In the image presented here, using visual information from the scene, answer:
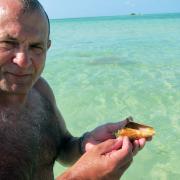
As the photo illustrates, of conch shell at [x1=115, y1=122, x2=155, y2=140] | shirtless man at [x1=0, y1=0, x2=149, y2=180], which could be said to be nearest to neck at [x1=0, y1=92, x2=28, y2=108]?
shirtless man at [x1=0, y1=0, x2=149, y2=180]

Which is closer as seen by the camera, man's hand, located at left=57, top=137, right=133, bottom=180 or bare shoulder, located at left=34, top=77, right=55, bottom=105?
man's hand, located at left=57, top=137, right=133, bottom=180

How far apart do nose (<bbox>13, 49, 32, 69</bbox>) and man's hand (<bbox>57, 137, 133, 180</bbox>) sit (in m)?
0.64

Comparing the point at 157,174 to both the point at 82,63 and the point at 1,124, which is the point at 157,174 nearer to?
the point at 1,124

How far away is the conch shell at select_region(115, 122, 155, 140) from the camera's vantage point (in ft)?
7.94

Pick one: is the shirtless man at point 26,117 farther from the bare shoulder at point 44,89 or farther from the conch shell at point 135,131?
the bare shoulder at point 44,89

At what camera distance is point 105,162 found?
7.58 feet

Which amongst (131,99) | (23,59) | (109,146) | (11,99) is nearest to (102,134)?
(109,146)

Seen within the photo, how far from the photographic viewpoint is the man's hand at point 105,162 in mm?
2287

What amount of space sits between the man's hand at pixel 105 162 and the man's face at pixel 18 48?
545 millimetres

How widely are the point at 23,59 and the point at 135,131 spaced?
2.63 ft

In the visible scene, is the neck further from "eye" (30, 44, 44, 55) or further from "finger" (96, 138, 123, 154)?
"finger" (96, 138, 123, 154)

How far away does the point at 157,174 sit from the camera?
198 inches

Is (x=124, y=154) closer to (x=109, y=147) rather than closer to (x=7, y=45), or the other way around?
(x=109, y=147)

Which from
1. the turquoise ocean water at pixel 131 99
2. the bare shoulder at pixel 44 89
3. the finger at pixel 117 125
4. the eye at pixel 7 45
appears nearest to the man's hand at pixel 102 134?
the finger at pixel 117 125
